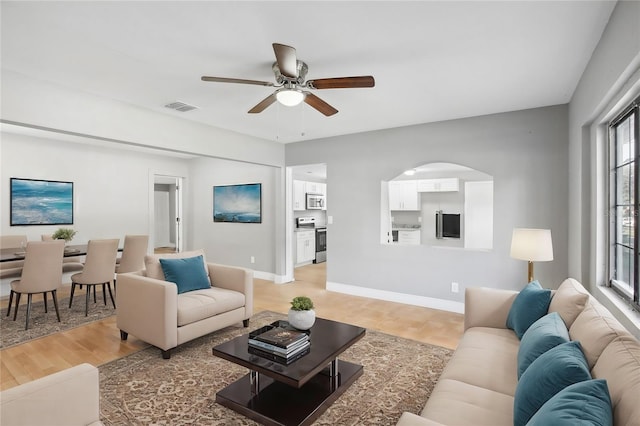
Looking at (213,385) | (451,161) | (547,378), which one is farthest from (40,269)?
(451,161)

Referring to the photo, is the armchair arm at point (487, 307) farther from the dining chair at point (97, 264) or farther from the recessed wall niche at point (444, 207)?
the recessed wall niche at point (444, 207)

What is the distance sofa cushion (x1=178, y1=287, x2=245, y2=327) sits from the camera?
3.06 m

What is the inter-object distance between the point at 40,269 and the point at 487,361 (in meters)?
4.57

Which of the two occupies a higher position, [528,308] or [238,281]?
[528,308]

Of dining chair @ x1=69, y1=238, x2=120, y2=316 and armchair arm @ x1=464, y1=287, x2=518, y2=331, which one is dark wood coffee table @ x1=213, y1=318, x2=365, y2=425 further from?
dining chair @ x1=69, y1=238, x2=120, y2=316

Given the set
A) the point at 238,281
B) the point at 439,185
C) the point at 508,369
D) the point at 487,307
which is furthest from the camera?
the point at 439,185

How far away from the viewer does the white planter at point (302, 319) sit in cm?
248

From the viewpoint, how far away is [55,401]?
123 centimetres

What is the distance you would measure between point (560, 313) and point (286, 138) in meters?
4.40

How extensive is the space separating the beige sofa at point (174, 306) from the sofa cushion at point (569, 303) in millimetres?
2800

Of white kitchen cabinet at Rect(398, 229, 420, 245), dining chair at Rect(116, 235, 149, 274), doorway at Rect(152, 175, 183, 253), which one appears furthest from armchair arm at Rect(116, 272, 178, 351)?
doorway at Rect(152, 175, 183, 253)

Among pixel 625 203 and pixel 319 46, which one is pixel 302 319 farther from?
pixel 625 203

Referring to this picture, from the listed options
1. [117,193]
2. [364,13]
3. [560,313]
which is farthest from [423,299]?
[117,193]

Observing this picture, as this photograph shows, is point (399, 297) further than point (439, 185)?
No
